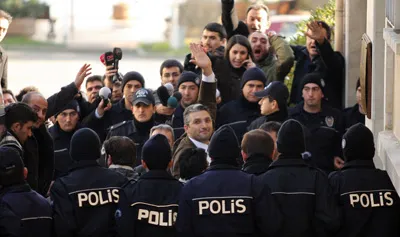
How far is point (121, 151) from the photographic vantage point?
1080cm

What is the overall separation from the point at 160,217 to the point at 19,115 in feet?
6.83

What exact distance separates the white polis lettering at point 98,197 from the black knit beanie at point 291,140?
54.7 inches

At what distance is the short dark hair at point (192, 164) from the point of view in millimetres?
10578

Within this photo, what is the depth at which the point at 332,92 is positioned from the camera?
15266 mm

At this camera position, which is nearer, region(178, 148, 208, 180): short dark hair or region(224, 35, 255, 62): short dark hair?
region(178, 148, 208, 180): short dark hair

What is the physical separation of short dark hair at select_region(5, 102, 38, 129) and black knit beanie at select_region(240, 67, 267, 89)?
10.0ft

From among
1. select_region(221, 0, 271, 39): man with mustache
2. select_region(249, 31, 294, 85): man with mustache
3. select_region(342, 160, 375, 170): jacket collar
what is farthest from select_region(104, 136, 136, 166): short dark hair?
select_region(221, 0, 271, 39): man with mustache

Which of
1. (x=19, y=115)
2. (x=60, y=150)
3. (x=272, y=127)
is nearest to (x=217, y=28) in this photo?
(x=60, y=150)

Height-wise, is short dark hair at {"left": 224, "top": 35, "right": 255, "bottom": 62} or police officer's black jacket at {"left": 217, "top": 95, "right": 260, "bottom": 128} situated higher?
short dark hair at {"left": 224, "top": 35, "right": 255, "bottom": 62}

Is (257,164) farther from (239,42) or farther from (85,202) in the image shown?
(239,42)

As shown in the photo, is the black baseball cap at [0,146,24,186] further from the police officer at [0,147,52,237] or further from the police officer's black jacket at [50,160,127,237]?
the police officer's black jacket at [50,160,127,237]

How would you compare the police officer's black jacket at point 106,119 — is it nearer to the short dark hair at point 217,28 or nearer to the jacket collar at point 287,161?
the short dark hair at point 217,28

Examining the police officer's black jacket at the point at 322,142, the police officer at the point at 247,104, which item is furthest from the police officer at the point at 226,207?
the police officer at the point at 247,104

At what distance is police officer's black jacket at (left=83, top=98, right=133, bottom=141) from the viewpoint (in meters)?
14.4
